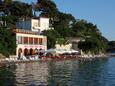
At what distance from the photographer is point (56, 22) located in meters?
161

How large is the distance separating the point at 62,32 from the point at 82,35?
1916 centimetres

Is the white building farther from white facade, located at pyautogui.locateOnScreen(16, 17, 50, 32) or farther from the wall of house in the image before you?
white facade, located at pyautogui.locateOnScreen(16, 17, 50, 32)

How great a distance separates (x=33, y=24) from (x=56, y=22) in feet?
92.3

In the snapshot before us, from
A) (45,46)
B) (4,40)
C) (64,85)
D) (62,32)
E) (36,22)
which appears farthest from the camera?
(62,32)

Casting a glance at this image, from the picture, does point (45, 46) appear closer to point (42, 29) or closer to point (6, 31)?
point (42, 29)

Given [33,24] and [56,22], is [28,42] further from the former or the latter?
[56,22]

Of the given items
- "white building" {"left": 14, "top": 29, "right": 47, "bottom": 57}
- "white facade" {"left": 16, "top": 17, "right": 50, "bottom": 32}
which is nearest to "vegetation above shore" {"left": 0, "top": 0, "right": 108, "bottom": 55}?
"white facade" {"left": 16, "top": 17, "right": 50, "bottom": 32}

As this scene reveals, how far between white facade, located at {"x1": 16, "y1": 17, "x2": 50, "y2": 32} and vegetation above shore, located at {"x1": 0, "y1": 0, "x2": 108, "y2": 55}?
2.31m

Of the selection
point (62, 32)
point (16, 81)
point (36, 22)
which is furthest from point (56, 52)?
point (16, 81)

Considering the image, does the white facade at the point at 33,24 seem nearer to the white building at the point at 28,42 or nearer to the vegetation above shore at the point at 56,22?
the vegetation above shore at the point at 56,22

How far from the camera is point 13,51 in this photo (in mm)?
105062

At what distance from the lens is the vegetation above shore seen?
136 meters

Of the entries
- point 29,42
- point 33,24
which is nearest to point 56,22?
point 33,24

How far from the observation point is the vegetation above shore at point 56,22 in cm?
13589
